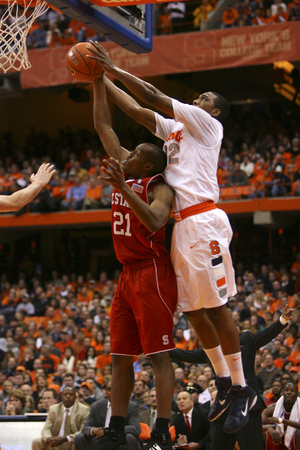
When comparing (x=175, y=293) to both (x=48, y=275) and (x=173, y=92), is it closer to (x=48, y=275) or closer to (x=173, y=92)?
(x=48, y=275)

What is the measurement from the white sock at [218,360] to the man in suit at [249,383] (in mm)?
1528

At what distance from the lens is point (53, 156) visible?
20047 mm

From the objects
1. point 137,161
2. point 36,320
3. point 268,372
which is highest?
point 137,161

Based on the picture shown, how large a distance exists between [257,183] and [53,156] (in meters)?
7.49

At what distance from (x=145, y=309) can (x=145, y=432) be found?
4157mm

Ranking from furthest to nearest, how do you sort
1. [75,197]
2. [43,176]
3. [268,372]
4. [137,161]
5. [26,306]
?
[75,197], [26,306], [268,372], [43,176], [137,161]

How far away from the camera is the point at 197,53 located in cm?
1603

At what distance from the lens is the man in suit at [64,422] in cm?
768

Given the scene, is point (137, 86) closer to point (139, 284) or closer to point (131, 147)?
point (139, 284)

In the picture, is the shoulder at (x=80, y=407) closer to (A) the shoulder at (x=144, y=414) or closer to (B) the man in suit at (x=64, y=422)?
(B) the man in suit at (x=64, y=422)

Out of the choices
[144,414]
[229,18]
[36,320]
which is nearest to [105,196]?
[36,320]

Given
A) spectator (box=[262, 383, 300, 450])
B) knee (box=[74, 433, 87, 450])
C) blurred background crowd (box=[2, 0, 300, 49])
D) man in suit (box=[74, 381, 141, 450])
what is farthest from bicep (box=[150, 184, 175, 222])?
blurred background crowd (box=[2, 0, 300, 49])

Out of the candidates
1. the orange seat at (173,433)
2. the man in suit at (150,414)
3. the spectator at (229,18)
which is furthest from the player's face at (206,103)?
the spectator at (229,18)

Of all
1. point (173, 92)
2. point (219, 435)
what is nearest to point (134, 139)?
point (173, 92)
